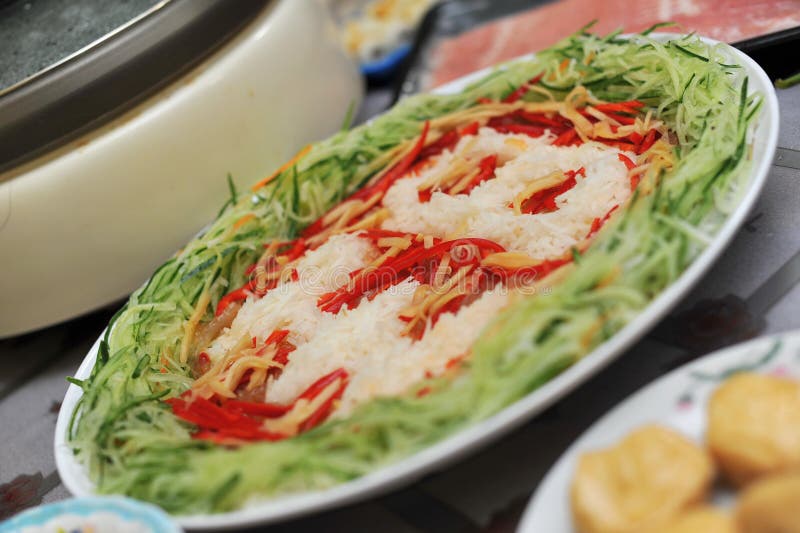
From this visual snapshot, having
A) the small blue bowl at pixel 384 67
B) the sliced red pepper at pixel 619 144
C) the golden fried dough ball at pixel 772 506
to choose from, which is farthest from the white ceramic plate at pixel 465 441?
the small blue bowl at pixel 384 67

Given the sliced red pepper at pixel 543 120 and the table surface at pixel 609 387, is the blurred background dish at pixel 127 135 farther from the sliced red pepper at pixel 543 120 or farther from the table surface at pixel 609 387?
the sliced red pepper at pixel 543 120

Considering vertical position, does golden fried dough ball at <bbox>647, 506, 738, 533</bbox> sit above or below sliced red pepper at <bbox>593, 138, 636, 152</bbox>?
above

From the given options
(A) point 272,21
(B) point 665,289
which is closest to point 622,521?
(B) point 665,289

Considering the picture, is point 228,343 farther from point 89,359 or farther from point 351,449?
point 351,449

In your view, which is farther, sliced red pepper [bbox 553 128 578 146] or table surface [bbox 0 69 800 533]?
sliced red pepper [bbox 553 128 578 146]

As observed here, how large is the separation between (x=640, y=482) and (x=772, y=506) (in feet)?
0.53

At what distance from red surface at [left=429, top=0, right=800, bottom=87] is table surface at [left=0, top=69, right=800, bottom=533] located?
1.68 ft

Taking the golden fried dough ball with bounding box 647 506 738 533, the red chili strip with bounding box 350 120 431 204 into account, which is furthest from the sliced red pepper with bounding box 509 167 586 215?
the golden fried dough ball with bounding box 647 506 738 533

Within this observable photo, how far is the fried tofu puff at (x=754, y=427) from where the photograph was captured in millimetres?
889

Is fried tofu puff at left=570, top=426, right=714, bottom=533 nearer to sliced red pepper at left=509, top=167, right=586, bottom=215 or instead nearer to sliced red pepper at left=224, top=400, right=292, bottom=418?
sliced red pepper at left=224, top=400, right=292, bottom=418

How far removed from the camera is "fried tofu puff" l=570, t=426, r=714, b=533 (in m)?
0.89

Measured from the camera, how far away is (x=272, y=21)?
236cm

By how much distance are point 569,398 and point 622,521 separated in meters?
0.46

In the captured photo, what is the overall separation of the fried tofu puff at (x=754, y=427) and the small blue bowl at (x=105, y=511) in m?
0.79
